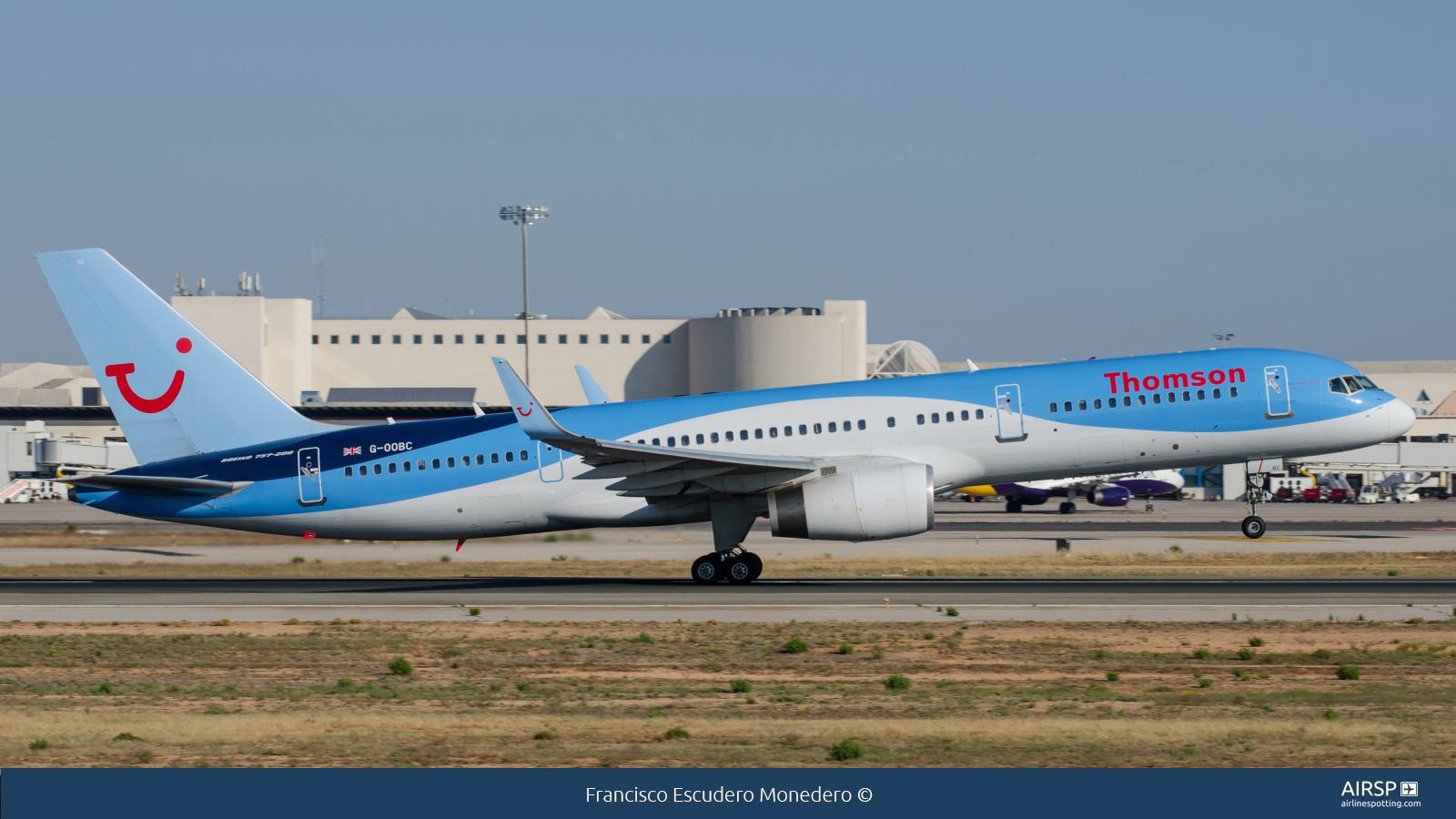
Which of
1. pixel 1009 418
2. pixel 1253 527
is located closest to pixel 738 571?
pixel 1009 418

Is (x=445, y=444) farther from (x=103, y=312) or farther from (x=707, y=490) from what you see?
(x=103, y=312)

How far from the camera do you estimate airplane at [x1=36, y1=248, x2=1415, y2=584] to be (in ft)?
94.8

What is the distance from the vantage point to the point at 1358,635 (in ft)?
66.1

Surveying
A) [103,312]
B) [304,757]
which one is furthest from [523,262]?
[304,757]

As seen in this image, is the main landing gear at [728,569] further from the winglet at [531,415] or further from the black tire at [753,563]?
the winglet at [531,415]

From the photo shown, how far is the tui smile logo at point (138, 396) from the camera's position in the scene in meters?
30.3

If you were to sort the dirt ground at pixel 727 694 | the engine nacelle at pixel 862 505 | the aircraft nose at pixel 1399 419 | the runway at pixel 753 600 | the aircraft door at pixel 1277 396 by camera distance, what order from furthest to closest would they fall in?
the aircraft nose at pixel 1399 419 → the aircraft door at pixel 1277 396 → the engine nacelle at pixel 862 505 → the runway at pixel 753 600 → the dirt ground at pixel 727 694

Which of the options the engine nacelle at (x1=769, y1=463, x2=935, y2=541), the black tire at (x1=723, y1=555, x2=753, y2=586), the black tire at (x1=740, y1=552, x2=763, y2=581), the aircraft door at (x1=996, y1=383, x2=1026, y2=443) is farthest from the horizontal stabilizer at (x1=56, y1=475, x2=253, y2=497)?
the aircraft door at (x1=996, y1=383, x2=1026, y2=443)

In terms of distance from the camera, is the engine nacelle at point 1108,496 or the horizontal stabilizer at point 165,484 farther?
the engine nacelle at point 1108,496

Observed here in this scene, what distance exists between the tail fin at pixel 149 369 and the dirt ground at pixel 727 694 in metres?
8.66

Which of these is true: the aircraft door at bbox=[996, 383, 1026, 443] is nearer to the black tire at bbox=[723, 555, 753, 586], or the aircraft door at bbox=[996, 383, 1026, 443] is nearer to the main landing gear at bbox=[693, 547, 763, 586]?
the main landing gear at bbox=[693, 547, 763, 586]

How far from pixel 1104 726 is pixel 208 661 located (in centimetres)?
1305

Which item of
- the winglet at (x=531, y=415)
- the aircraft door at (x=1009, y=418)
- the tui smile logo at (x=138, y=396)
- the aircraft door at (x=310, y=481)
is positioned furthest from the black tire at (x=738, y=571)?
the tui smile logo at (x=138, y=396)

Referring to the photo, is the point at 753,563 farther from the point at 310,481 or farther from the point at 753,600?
the point at 310,481
